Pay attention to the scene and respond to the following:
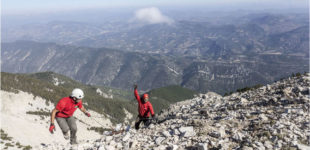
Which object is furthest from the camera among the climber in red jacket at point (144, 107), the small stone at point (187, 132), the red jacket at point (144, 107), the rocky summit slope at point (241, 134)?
the red jacket at point (144, 107)

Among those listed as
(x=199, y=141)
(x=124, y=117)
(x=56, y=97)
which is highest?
(x=199, y=141)

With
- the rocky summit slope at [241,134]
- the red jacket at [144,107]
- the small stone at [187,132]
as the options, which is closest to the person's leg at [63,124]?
the rocky summit slope at [241,134]

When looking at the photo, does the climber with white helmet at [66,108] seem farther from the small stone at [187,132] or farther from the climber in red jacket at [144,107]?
the small stone at [187,132]

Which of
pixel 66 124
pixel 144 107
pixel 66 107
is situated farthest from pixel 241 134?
pixel 66 124

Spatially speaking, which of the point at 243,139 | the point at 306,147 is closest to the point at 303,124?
the point at 306,147

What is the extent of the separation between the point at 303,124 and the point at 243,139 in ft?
13.4

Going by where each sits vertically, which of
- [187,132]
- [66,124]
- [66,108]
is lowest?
[66,124]

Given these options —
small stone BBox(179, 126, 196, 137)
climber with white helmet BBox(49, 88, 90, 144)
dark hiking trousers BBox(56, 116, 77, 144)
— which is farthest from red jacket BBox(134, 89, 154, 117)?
dark hiking trousers BBox(56, 116, 77, 144)

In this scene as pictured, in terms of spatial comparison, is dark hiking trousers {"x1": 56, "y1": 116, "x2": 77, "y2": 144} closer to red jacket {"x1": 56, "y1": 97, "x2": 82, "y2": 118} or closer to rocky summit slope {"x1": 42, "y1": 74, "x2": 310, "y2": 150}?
red jacket {"x1": 56, "y1": 97, "x2": 82, "y2": 118}

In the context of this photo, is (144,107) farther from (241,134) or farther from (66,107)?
(241,134)

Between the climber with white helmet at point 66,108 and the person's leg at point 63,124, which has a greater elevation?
the climber with white helmet at point 66,108

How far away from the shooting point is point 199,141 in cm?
1157

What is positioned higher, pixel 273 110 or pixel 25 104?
pixel 273 110

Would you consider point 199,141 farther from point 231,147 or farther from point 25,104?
point 25,104
